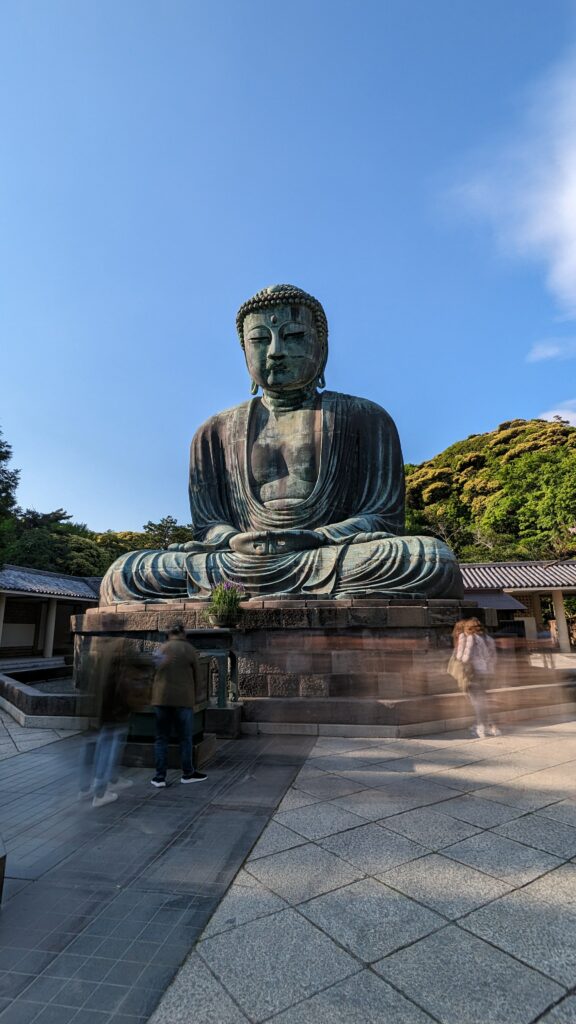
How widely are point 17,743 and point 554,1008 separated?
4.85 meters

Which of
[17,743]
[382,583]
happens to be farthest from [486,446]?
[17,743]

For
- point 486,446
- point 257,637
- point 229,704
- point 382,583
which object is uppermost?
point 486,446

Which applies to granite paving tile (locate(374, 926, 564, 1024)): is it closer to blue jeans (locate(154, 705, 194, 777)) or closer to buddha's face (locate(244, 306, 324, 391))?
blue jeans (locate(154, 705, 194, 777))

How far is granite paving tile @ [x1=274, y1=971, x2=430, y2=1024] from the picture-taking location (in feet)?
4.65

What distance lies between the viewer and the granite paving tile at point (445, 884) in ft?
6.55

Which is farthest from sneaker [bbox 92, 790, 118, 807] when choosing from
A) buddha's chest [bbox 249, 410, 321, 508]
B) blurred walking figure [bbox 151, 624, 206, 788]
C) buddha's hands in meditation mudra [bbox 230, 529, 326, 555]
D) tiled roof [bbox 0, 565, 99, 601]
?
tiled roof [bbox 0, 565, 99, 601]

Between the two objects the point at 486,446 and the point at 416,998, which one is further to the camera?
the point at 486,446

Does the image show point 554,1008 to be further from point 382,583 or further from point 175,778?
point 382,583

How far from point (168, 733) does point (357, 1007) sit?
2.51 m

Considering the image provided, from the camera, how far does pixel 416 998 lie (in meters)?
1.49

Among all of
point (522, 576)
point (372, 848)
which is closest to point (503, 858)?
point (372, 848)

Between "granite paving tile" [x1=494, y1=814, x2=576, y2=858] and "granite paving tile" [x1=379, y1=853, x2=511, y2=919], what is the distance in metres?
0.46

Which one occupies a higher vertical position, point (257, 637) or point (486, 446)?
point (486, 446)

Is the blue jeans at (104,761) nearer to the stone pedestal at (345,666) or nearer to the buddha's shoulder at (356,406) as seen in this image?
the stone pedestal at (345,666)
